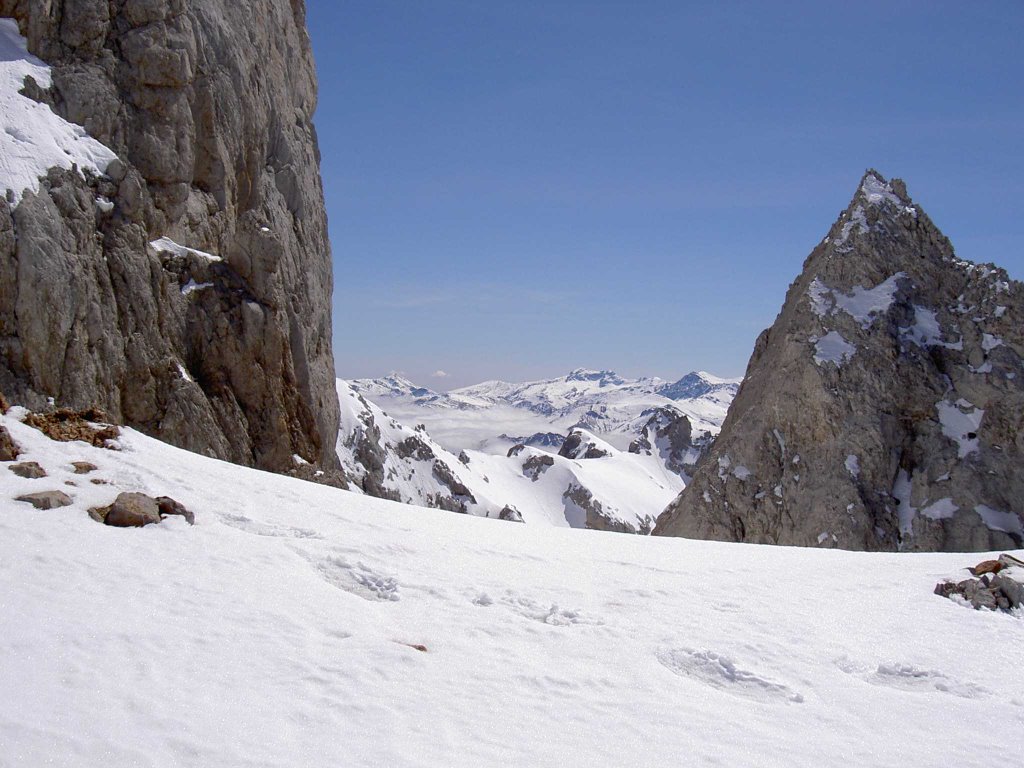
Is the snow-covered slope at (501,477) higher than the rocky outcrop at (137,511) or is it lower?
lower

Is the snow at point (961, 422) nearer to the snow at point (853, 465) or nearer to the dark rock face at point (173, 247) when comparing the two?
the snow at point (853, 465)

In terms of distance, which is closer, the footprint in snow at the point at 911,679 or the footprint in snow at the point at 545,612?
the footprint in snow at the point at 911,679

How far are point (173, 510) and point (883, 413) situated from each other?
128 feet

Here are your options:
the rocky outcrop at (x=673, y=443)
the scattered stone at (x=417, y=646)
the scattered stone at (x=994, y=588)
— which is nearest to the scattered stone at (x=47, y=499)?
the scattered stone at (x=417, y=646)

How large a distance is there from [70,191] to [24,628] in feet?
74.5

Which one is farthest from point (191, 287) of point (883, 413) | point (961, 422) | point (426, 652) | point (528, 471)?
point (528, 471)

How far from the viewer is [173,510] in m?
11.3

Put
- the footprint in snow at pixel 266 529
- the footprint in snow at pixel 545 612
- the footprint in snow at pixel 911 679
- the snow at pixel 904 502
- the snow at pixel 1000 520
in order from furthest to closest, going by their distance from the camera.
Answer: the snow at pixel 904 502 → the snow at pixel 1000 520 → the footprint in snow at pixel 266 529 → the footprint in snow at pixel 545 612 → the footprint in snow at pixel 911 679

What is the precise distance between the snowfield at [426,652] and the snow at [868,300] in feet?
108

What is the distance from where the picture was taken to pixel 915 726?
7723 millimetres

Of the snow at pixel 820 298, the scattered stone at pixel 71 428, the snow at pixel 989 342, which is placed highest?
the snow at pixel 820 298

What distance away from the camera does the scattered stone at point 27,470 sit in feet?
37.4

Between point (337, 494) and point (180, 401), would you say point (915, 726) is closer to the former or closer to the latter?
point (337, 494)

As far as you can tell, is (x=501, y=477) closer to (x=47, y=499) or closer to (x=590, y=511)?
(x=590, y=511)
